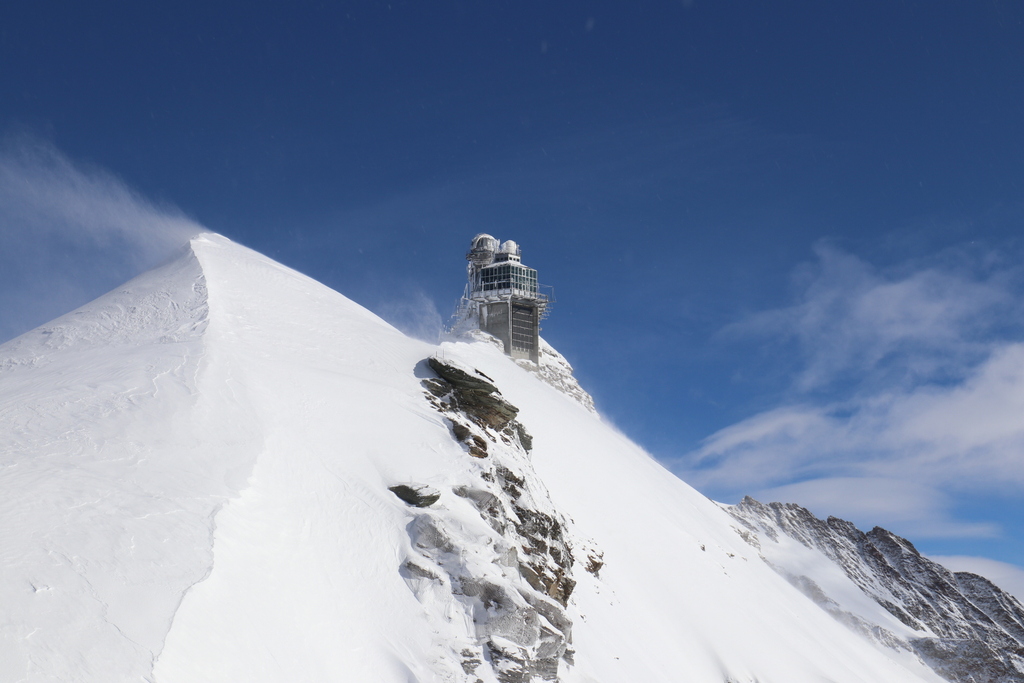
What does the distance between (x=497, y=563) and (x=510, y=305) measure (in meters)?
60.9

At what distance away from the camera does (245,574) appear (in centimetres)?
1403

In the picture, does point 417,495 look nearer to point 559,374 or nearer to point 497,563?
point 497,563

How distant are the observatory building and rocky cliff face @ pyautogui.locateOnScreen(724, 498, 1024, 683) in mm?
30313

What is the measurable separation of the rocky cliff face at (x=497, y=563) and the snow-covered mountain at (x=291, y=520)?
0.07m

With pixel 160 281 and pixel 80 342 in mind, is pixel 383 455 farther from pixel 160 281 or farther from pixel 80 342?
pixel 160 281

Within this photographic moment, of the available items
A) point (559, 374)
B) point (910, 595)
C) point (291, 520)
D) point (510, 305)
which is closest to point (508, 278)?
point (510, 305)

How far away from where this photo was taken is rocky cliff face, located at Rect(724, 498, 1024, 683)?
2859 inches

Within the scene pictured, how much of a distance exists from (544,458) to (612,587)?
9.16 meters

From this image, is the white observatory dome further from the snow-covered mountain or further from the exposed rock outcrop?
the snow-covered mountain

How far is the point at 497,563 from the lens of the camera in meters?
18.0

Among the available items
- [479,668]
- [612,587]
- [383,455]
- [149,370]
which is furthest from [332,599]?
[612,587]

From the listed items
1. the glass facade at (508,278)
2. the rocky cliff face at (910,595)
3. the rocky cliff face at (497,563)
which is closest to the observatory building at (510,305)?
the glass facade at (508,278)

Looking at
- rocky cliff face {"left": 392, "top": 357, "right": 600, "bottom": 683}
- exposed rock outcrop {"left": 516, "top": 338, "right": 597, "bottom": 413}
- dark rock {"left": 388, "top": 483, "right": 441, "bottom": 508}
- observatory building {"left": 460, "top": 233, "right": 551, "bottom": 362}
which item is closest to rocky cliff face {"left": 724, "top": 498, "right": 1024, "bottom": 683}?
exposed rock outcrop {"left": 516, "top": 338, "right": 597, "bottom": 413}

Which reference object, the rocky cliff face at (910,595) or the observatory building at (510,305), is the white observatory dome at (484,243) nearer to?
the observatory building at (510,305)
